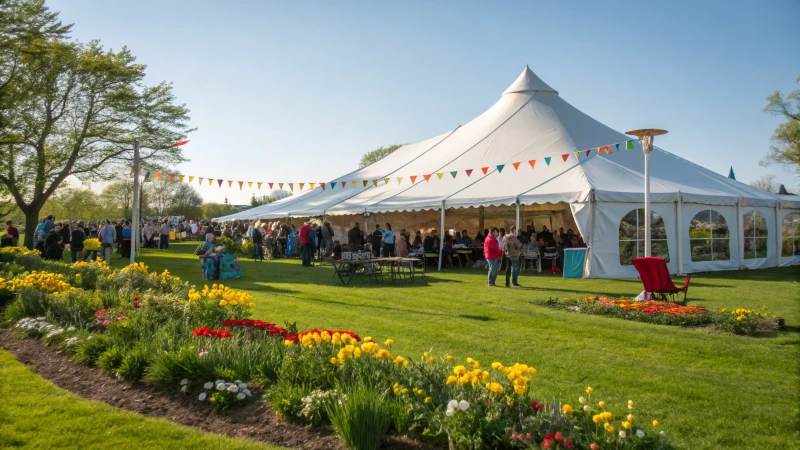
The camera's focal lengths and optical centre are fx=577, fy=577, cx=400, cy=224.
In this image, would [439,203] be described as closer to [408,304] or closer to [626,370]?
[408,304]

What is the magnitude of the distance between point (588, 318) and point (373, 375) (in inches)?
198

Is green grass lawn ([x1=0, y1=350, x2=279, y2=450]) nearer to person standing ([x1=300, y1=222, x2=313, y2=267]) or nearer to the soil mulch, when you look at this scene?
the soil mulch

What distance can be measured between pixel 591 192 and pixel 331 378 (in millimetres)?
10870

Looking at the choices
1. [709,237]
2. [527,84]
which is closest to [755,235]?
[709,237]

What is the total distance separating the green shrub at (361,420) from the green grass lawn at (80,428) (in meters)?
0.52

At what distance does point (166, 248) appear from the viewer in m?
26.8

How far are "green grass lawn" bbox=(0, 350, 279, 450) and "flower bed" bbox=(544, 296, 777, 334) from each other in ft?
20.2

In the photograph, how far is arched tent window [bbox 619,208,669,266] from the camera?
45.8 feet

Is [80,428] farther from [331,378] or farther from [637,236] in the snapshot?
[637,236]

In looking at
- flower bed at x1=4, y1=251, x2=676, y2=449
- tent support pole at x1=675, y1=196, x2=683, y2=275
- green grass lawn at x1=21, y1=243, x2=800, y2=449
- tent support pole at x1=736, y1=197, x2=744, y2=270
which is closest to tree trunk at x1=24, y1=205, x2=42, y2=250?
green grass lawn at x1=21, y1=243, x2=800, y2=449

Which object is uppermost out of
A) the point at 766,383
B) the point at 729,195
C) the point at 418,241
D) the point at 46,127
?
the point at 46,127

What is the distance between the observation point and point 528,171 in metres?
16.2

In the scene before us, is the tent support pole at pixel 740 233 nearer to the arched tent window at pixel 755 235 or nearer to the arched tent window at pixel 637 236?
the arched tent window at pixel 755 235

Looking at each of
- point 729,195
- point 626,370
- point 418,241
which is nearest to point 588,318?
point 626,370
